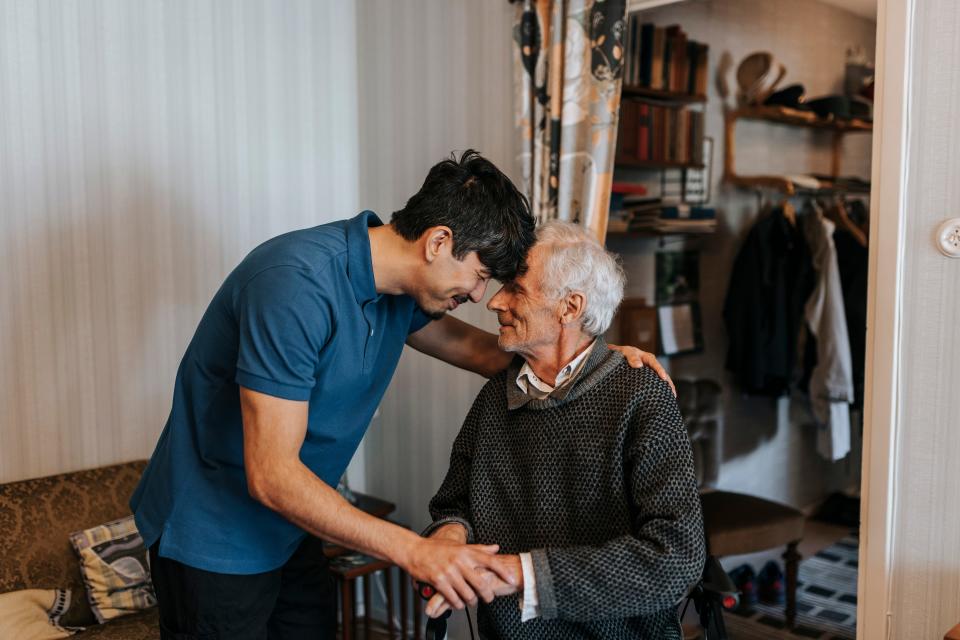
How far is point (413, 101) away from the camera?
3150 mm

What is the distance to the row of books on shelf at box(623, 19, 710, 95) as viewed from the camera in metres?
3.54

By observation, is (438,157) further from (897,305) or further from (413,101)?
(897,305)

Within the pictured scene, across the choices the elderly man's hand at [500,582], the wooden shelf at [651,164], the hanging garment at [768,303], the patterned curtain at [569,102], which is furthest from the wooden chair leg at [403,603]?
the wooden shelf at [651,164]

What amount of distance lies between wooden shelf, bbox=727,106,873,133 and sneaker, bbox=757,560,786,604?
6.64 ft

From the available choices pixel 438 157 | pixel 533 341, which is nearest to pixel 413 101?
pixel 438 157

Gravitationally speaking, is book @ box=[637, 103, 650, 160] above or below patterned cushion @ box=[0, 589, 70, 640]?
above

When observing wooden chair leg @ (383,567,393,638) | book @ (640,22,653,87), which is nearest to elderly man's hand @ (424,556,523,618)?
wooden chair leg @ (383,567,393,638)

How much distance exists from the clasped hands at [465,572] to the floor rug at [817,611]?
2.05m

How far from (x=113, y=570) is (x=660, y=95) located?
2779 mm

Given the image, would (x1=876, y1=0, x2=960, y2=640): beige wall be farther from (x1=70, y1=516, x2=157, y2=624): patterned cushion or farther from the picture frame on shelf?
(x1=70, y1=516, x2=157, y2=624): patterned cushion

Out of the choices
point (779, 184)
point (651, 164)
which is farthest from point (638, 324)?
point (779, 184)

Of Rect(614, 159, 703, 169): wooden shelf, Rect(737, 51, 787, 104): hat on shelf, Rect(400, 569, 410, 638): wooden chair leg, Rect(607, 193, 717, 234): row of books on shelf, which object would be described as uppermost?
Rect(737, 51, 787, 104): hat on shelf

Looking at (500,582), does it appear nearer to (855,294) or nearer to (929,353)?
(929,353)

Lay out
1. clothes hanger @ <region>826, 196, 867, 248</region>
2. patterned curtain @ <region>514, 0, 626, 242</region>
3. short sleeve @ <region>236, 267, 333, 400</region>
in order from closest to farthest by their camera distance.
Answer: short sleeve @ <region>236, 267, 333, 400</region> < patterned curtain @ <region>514, 0, 626, 242</region> < clothes hanger @ <region>826, 196, 867, 248</region>
